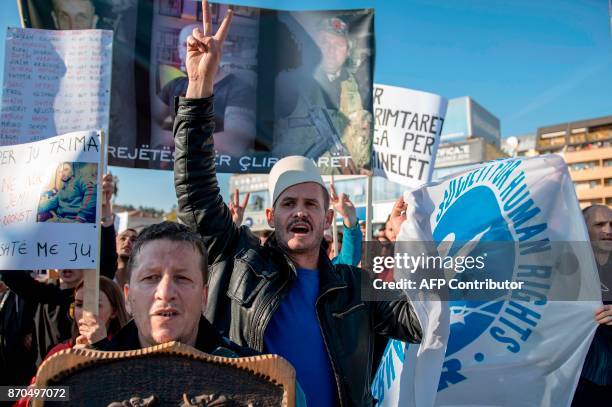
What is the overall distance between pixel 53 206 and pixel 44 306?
0.63 metres

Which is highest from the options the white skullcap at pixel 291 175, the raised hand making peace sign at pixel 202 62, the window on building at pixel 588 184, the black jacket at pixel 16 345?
the window on building at pixel 588 184

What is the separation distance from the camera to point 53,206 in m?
2.64

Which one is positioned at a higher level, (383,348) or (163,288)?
(163,288)

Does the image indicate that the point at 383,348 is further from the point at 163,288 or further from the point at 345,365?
the point at 163,288

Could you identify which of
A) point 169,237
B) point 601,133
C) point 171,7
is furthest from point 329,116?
point 601,133

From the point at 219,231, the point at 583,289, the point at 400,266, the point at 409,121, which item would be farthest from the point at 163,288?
the point at 409,121

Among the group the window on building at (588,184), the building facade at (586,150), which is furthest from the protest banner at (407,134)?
the window on building at (588,184)

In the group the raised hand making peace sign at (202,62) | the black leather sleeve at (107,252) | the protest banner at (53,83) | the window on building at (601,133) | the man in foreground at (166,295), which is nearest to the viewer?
the man in foreground at (166,295)

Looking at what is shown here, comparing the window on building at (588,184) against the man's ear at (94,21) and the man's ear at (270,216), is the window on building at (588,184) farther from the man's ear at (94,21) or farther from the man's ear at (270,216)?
the man's ear at (270,216)

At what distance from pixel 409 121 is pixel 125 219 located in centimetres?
812

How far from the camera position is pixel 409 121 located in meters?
5.29

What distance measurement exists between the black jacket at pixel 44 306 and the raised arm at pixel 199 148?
137 centimetres

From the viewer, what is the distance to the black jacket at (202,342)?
50.8 inches

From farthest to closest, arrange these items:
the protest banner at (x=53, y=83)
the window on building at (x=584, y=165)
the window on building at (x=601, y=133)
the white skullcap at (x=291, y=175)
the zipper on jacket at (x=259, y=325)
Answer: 1. the window on building at (x=601, y=133)
2. the window on building at (x=584, y=165)
3. the protest banner at (x=53, y=83)
4. the white skullcap at (x=291, y=175)
5. the zipper on jacket at (x=259, y=325)
